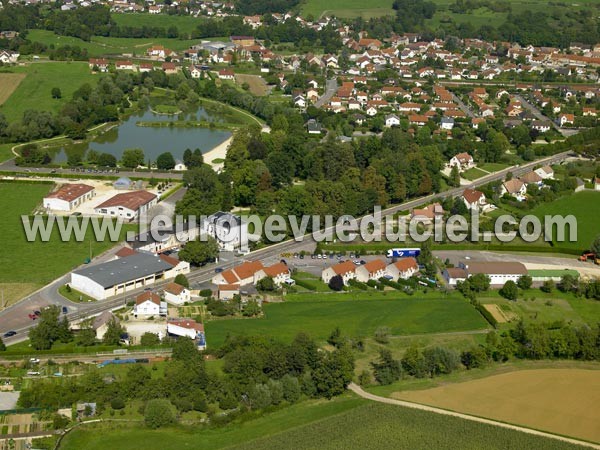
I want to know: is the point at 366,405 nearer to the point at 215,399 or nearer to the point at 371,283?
the point at 215,399

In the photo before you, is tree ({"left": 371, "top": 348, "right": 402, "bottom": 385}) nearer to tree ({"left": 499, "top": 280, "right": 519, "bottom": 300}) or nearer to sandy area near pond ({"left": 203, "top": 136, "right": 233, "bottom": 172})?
tree ({"left": 499, "top": 280, "right": 519, "bottom": 300})

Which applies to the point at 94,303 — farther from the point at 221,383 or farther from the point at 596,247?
the point at 596,247

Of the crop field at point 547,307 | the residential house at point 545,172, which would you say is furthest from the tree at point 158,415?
the residential house at point 545,172

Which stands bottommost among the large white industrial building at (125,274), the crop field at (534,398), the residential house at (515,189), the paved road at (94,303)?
the crop field at (534,398)

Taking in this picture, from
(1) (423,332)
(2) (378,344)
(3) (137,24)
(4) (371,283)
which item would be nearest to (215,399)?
(2) (378,344)

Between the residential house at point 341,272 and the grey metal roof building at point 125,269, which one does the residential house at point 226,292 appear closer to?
the grey metal roof building at point 125,269

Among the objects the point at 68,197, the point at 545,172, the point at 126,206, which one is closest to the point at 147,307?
the point at 126,206
